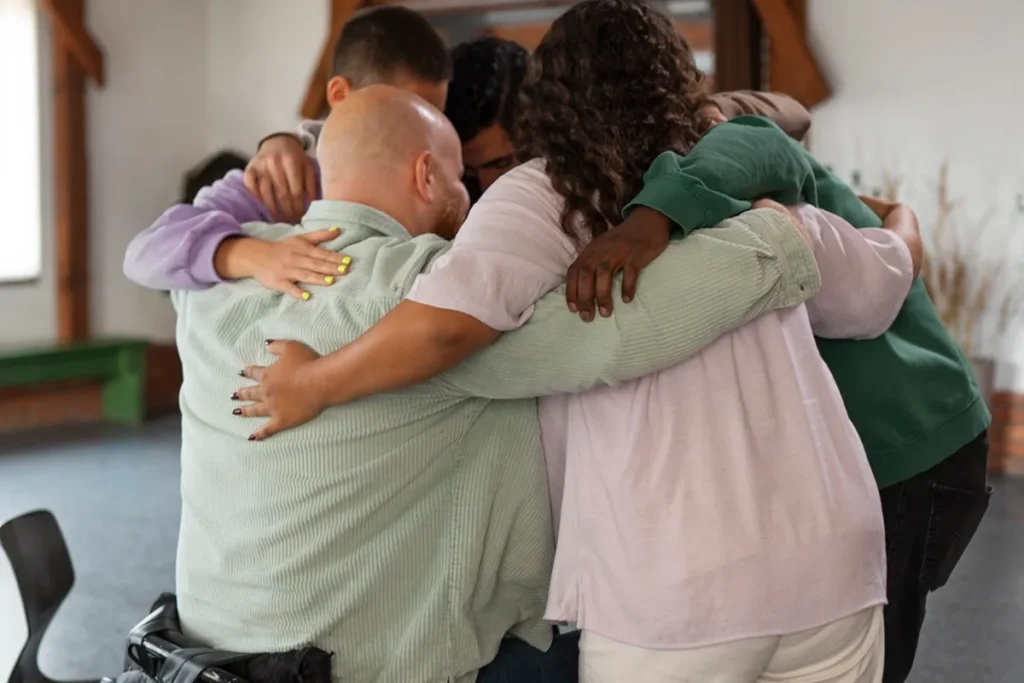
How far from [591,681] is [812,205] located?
25.9 inches

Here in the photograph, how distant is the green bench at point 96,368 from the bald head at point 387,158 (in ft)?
17.2

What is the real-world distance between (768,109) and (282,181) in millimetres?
820

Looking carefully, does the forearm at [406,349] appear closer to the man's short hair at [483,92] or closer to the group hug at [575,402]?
the group hug at [575,402]

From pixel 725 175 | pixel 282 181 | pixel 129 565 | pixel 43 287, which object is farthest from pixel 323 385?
pixel 43 287

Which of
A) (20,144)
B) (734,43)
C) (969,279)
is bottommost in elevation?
(969,279)

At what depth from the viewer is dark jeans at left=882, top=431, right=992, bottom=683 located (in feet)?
4.99

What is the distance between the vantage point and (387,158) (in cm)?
142

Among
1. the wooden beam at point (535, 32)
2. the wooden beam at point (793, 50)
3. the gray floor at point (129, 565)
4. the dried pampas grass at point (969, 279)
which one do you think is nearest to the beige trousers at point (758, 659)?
the gray floor at point (129, 565)

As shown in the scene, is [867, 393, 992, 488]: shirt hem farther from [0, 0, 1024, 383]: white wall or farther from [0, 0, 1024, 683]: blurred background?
[0, 0, 1024, 383]: white wall

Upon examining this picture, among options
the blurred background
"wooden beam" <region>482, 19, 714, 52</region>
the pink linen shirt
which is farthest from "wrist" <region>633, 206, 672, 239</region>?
Result: "wooden beam" <region>482, 19, 714, 52</region>

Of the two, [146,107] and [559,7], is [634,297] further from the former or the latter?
[146,107]

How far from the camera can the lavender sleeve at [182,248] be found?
148 centimetres

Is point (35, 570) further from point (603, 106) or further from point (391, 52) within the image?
point (603, 106)

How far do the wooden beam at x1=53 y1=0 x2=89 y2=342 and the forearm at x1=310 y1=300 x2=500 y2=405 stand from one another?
6.17 metres
